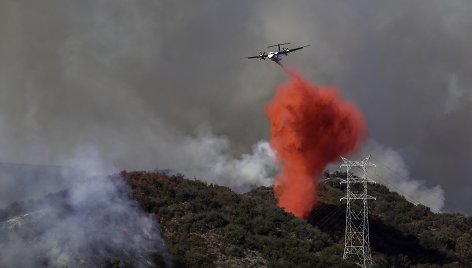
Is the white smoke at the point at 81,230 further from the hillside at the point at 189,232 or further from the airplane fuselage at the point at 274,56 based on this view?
the airplane fuselage at the point at 274,56

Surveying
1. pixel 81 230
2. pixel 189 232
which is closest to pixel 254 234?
pixel 189 232

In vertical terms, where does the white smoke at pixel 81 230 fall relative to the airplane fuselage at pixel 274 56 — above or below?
below

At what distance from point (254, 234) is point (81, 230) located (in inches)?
917

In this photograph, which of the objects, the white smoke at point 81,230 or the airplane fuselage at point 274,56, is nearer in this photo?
the white smoke at point 81,230

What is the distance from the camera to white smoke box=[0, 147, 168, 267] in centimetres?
6000

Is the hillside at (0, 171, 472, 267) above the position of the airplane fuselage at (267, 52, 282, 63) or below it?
below

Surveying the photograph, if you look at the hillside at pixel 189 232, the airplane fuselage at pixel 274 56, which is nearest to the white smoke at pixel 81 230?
the hillside at pixel 189 232

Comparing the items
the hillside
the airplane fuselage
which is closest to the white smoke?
the hillside

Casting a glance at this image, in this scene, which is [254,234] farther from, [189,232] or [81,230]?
[81,230]

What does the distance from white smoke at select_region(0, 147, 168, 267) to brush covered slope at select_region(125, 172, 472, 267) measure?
132 inches

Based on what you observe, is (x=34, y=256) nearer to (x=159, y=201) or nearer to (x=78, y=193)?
(x=78, y=193)

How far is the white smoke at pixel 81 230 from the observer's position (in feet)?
197

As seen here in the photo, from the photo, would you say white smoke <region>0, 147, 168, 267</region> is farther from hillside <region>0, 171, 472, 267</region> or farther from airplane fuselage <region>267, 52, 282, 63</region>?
airplane fuselage <region>267, 52, 282, 63</region>

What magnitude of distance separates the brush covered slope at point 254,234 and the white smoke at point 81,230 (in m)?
3.36
